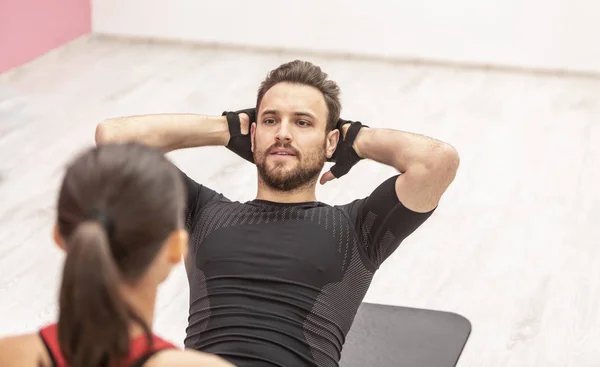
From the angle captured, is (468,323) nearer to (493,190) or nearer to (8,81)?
(493,190)

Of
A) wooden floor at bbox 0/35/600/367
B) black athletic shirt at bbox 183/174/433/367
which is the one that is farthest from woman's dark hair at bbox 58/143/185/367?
wooden floor at bbox 0/35/600/367

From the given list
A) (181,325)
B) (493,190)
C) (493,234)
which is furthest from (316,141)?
(493,190)

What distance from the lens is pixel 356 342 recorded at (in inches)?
98.0

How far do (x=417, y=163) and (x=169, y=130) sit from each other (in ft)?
1.87

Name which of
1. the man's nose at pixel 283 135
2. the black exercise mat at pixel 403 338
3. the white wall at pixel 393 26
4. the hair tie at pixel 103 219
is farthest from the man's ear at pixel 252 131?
the white wall at pixel 393 26

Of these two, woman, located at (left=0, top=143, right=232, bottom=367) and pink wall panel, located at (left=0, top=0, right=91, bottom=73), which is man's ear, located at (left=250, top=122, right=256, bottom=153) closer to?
woman, located at (left=0, top=143, right=232, bottom=367)

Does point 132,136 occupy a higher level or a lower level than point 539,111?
higher

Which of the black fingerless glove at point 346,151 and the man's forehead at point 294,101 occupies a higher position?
the man's forehead at point 294,101

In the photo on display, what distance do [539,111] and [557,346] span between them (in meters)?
1.82

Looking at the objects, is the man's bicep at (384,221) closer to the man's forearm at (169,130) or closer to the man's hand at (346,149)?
the man's hand at (346,149)

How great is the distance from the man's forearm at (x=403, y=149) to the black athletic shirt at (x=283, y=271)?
0.23 ft

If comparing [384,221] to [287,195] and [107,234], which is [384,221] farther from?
[107,234]

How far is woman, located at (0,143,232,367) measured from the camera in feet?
3.83

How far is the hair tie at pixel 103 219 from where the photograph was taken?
1198 mm
